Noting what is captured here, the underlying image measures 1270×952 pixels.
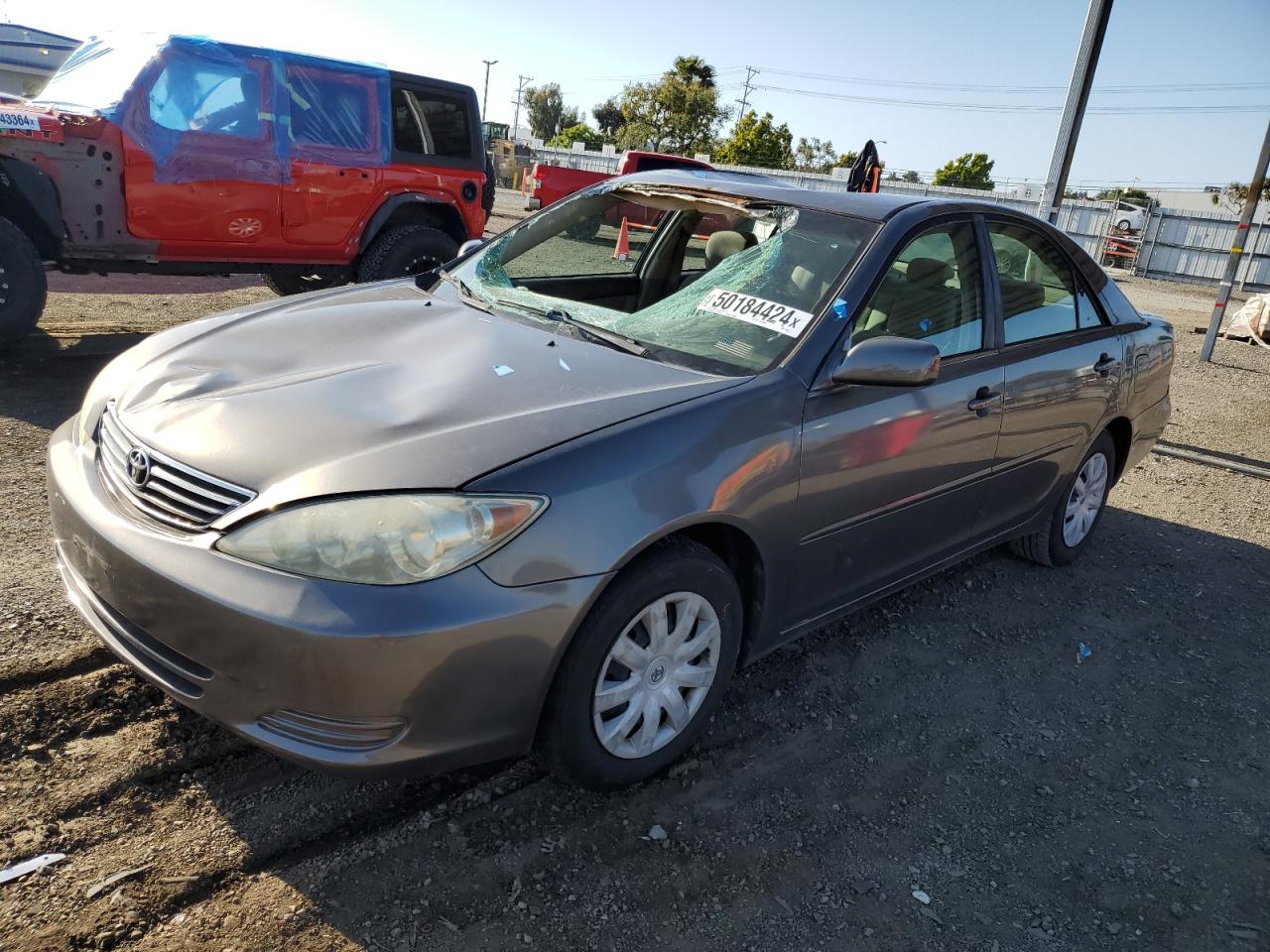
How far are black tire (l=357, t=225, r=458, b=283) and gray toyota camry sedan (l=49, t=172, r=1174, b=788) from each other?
4054 mm

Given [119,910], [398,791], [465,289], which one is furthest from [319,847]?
[465,289]

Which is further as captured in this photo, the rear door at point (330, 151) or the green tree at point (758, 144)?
the green tree at point (758, 144)

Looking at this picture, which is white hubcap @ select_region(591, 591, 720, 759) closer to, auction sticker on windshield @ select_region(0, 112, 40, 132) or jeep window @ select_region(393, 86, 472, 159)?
auction sticker on windshield @ select_region(0, 112, 40, 132)

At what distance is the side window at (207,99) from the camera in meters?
6.48

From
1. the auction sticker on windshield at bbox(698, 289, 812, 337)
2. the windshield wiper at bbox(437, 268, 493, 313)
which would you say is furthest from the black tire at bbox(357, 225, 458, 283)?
the auction sticker on windshield at bbox(698, 289, 812, 337)

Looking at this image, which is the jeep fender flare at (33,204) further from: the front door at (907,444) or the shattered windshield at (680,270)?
the front door at (907,444)

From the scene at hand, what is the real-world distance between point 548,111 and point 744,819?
87.4 m

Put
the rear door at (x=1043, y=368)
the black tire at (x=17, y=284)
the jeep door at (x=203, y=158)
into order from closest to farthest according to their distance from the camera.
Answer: the rear door at (x=1043, y=368)
the black tire at (x=17, y=284)
the jeep door at (x=203, y=158)

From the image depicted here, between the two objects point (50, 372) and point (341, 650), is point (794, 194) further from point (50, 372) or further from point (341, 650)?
point (50, 372)

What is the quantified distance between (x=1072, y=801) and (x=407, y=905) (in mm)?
2034

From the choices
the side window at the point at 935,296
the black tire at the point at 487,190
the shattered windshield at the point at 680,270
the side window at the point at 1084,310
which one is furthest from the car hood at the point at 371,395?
the black tire at the point at 487,190

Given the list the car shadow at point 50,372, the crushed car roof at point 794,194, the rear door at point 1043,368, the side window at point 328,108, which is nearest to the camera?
the crushed car roof at point 794,194

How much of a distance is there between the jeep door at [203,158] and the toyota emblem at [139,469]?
4910 millimetres

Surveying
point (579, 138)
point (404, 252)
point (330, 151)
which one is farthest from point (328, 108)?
point (579, 138)
